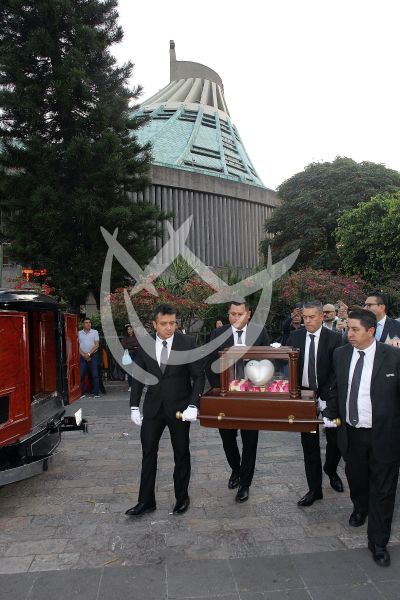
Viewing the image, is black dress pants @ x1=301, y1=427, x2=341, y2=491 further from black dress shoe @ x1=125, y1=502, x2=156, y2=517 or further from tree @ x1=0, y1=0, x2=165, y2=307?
tree @ x1=0, y1=0, x2=165, y2=307

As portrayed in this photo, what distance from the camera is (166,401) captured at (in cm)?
409

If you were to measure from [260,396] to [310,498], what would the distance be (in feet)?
4.26

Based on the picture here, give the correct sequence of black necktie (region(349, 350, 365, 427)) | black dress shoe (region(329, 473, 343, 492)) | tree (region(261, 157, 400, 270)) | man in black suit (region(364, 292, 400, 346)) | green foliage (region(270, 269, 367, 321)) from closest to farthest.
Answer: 1. black necktie (region(349, 350, 365, 427))
2. black dress shoe (region(329, 473, 343, 492))
3. man in black suit (region(364, 292, 400, 346))
4. green foliage (region(270, 269, 367, 321))
5. tree (region(261, 157, 400, 270))

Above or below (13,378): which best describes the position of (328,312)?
above

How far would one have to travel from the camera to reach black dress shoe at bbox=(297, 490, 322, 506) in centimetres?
424

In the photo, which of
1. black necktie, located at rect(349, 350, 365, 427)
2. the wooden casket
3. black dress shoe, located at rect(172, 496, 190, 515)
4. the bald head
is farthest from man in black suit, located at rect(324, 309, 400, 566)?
the bald head

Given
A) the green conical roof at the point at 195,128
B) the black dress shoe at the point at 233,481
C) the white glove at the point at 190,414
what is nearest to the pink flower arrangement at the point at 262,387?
the white glove at the point at 190,414

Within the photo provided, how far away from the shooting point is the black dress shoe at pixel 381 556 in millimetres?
3141

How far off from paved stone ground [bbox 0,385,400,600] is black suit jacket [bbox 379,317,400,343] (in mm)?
1847

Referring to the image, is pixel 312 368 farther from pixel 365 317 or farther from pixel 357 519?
pixel 357 519

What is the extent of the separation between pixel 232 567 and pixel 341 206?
82.4 ft

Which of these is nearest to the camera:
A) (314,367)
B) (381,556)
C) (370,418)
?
(381,556)

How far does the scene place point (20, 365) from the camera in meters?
4.25

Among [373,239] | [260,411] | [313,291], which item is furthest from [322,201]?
[260,411]
